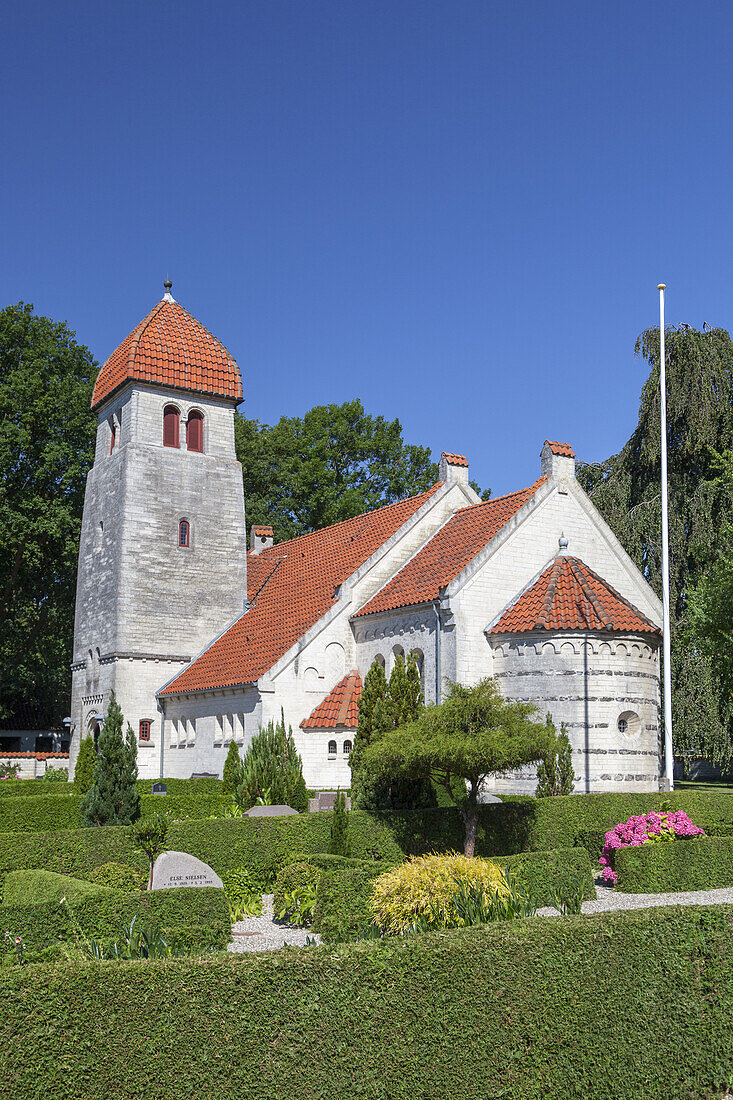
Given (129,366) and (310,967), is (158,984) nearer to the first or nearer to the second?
(310,967)

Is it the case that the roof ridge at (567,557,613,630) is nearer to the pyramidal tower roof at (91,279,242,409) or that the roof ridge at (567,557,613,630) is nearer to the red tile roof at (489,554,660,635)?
the red tile roof at (489,554,660,635)

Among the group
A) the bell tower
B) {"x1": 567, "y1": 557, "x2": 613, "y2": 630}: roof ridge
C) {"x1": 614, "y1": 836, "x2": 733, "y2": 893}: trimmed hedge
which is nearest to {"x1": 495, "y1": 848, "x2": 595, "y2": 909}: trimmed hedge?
{"x1": 614, "y1": 836, "x2": 733, "y2": 893}: trimmed hedge

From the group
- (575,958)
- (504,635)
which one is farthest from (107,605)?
(575,958)

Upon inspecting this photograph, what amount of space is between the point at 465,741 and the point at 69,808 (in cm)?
1193

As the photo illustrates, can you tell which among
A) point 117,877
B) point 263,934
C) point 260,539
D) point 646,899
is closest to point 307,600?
point 260,539

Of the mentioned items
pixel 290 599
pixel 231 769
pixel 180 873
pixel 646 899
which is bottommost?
pixel 646 899

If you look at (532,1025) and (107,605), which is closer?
(532,1025)

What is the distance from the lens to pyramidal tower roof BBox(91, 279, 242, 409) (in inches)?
1312

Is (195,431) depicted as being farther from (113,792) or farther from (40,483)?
(113,792)

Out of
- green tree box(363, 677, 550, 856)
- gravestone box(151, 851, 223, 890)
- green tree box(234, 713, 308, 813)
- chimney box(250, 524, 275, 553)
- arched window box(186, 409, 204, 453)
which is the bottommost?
gravestone box(151, 851, 223, 890)

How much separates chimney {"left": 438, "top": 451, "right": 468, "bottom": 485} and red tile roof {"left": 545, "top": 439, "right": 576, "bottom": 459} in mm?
3866

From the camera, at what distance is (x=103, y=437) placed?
35312 millimetres

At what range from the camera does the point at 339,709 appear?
26.7 metres

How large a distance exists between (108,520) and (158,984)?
27.6 metres
